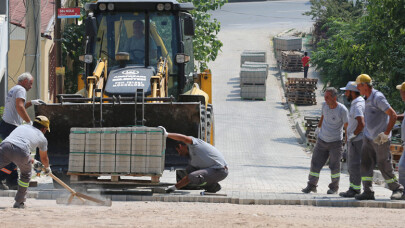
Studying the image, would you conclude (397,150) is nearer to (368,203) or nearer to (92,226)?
(368,203)

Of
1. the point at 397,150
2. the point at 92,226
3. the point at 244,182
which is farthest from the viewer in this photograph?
the point at 397,150

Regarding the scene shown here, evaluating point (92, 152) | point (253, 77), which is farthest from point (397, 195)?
point (253, 77)

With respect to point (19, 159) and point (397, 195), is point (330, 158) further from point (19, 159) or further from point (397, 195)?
point (19, 159)

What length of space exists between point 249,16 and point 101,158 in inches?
2445

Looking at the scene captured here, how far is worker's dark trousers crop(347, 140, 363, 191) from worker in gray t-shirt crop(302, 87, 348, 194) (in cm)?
56

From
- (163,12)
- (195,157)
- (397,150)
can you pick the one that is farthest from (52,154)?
(397,150)

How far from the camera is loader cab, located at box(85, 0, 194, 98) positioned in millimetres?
16203

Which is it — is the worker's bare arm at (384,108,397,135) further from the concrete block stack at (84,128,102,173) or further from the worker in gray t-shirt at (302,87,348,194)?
the concrete block stack at (84,128,102,173)

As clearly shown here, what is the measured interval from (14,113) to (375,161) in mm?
5810

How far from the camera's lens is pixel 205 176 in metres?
13.8

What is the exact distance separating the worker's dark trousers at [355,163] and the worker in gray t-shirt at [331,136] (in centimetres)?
56

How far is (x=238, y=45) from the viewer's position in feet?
197

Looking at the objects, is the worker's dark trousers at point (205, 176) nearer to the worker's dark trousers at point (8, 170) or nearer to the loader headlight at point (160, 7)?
the worker's dark trousers at point (8, 170)

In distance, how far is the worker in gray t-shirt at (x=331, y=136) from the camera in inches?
558
